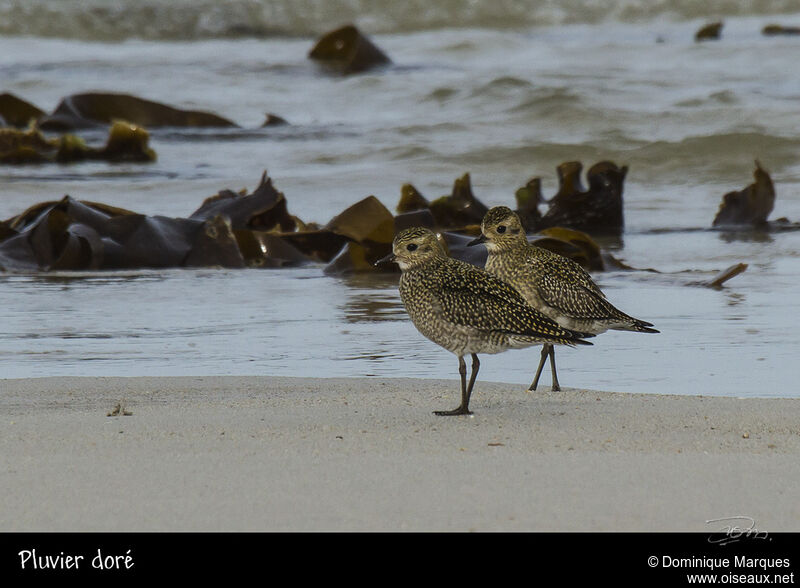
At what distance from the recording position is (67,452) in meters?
3.13

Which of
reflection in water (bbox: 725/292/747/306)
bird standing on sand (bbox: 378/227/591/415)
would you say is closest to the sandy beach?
bird standing on sand (bbox: 378/227/591/415)

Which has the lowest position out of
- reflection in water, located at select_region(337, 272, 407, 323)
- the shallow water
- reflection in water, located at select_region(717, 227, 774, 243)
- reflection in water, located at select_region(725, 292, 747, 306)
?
reflection in water, located at select_region(717, 227, 774, 243)

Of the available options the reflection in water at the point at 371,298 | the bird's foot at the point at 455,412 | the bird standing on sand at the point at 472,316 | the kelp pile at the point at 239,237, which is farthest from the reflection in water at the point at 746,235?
the bird's foot at the point at 455,412

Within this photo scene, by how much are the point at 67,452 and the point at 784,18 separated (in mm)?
23354

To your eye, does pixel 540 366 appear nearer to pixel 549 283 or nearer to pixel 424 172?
pixel 549 283

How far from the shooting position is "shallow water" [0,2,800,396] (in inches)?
190

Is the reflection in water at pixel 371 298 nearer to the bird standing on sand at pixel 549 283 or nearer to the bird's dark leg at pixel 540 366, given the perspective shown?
the bird standing on sand at pixel 549 283

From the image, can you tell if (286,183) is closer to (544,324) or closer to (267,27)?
(544,324)

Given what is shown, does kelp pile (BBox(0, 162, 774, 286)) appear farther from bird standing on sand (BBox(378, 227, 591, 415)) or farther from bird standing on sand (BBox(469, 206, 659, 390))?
bird standing on sand (BBox(378, 227, 591, 415))

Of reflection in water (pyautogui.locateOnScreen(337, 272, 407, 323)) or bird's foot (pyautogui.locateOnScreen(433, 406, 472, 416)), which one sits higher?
bird's foot (pyautogui.locateOnScreen(433, 406, 472, 416))

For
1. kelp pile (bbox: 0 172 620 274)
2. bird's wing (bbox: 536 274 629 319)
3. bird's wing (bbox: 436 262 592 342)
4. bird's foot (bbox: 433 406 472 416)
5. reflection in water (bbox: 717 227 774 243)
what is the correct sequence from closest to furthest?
bird's foot (bbox: 433 406 472 416), bird's wing (bbox: 436 262 592 342), bird's wing (bbox: 536 274 629 319), kelp pile (bbox: 0 172 620 274), reflection in water (bbox: 717 227 774 243)

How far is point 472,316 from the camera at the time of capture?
3816 mm

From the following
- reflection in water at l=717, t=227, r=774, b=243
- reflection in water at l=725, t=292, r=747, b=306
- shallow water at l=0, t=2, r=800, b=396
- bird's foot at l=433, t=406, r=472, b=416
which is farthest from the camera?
reflection in water at l=717, t=227, r=774, b=243

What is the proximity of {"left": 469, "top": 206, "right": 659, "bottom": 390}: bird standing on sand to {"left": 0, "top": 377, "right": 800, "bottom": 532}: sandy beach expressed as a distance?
43 centimetres
